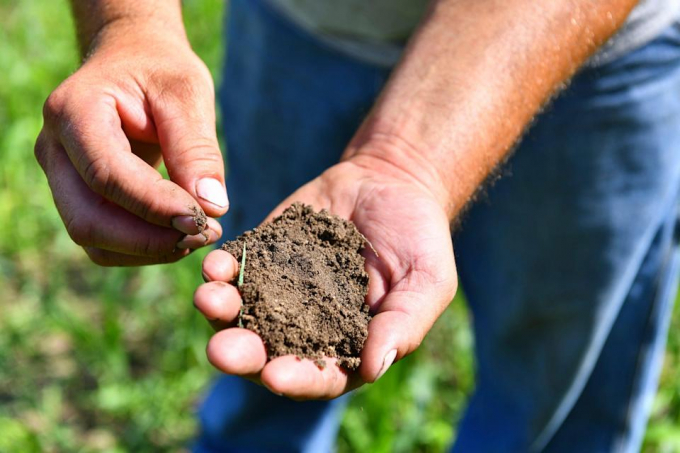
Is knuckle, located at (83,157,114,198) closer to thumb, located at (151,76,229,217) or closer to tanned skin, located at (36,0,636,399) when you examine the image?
tanned skin, located at (36,0,636,399)

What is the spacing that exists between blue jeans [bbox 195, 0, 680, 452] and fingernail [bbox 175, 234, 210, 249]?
0.99 m

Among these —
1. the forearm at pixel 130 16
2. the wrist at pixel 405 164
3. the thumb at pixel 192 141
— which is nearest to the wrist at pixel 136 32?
the forearm at pixel 130 16

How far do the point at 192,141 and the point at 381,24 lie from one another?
3.04 feet

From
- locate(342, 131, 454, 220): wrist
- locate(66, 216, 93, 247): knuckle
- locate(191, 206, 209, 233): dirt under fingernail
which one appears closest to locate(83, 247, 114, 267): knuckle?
locate(66, 216, 93, 247): knuckle

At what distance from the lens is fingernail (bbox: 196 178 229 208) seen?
5.15 feet

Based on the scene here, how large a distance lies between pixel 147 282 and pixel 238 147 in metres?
1.12

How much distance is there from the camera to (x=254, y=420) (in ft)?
9.36

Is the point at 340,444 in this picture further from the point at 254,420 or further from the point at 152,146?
the point at 152,146

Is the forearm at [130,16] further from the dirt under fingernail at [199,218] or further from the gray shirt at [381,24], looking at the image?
the dirt under fingernail at [199,218]

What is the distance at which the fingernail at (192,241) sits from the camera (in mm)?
1589

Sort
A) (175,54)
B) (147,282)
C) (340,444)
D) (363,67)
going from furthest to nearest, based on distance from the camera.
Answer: (147,282) < (340,444) < (363,67) < (175,54)

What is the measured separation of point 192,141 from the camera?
1595 millimetres

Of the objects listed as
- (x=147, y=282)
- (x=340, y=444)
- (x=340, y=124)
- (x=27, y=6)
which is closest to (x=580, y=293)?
A: (x=340, y=124)

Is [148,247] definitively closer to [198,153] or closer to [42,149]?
[198,153]
